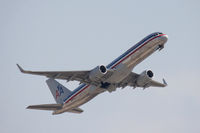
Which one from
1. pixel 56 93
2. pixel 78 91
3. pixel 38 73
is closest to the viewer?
pixel 38 73

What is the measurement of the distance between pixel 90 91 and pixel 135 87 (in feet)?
24.2

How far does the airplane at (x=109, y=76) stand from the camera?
49.6 meters

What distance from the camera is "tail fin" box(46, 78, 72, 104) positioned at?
58.6m

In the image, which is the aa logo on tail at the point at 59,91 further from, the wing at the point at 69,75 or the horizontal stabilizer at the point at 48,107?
the wing at the point at 69,75

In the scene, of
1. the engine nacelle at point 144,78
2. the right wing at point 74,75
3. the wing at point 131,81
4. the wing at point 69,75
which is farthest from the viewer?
the wing at point 131,81

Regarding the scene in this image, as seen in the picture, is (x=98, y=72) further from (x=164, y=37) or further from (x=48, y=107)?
(x=48, y=107)

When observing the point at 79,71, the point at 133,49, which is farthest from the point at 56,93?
the point at 133,49

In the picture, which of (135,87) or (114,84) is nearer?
(114,84)

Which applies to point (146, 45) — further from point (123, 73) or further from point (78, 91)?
point (78, 91)

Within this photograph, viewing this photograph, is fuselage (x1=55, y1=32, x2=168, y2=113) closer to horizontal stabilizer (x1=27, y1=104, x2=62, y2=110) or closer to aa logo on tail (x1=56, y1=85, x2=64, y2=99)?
horizontal stabilizer (x1=27, y1=104, x2=62, y2=110)

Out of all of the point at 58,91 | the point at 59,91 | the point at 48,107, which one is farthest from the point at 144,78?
the point at 48,107

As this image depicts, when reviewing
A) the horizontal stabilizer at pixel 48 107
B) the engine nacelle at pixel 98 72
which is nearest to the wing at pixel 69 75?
the engine nacelle at pixel 98 72

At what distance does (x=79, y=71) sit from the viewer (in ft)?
165

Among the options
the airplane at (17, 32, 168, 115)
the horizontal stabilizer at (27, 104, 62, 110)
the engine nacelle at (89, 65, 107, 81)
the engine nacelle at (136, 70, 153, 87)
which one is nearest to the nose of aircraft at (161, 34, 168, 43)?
the airplane at (17, 32, 168, 115)
